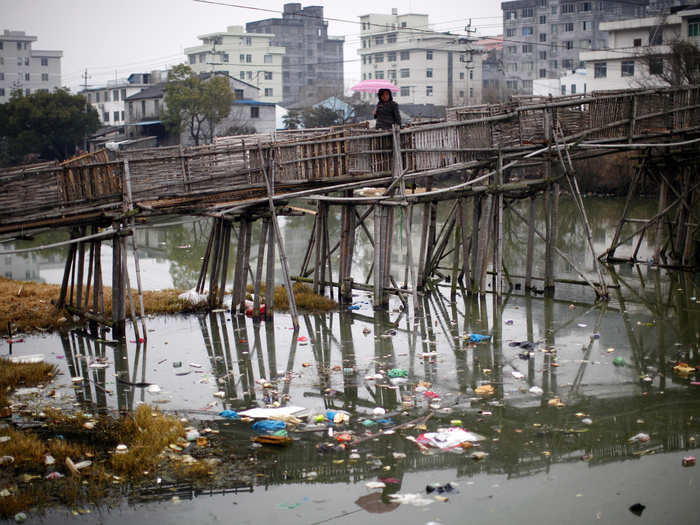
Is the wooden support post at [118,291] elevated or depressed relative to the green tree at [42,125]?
depressed

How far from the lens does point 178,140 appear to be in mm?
50938

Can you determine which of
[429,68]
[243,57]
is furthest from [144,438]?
[243,57]

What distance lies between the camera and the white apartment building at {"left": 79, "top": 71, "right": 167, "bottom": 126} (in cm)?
6794

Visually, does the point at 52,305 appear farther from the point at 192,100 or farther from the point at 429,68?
the point at 429,68

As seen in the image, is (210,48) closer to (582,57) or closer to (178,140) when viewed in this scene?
(178,140)

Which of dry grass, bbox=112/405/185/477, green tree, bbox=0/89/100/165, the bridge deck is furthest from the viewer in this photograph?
green tree, bbox=0/89/100/165

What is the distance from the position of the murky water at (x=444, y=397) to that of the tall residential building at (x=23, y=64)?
68.7 metres

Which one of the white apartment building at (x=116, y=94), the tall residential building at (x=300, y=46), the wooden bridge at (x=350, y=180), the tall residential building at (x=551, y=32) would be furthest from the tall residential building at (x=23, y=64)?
the wooden bridge at (x=350, y=180)

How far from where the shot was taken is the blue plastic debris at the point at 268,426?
338 inches

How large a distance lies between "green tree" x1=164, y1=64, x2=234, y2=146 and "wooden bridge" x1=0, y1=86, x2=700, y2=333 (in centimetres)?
3135

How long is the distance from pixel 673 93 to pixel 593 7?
214 feet

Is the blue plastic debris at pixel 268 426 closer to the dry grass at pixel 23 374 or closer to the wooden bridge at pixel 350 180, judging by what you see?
the dry grass at pixel 23 374

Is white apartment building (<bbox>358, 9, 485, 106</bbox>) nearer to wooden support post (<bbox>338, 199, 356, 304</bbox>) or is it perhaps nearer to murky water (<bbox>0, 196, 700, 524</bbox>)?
wooden support post (<bbox>338, 199, 356, 304</bbox>)

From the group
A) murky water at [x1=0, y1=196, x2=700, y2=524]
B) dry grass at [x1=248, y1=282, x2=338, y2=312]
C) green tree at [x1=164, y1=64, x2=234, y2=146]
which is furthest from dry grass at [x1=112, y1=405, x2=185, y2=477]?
green tree at [x1=164, y1=64, x2=234, y2=146]
